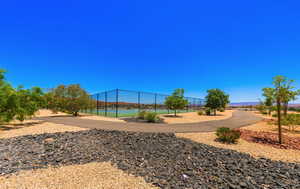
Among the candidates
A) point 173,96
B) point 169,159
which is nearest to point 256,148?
point 169,159

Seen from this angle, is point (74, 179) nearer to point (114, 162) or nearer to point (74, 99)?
point (114, 162)

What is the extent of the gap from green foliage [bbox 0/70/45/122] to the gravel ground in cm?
348

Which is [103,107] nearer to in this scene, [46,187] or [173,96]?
[173,96]

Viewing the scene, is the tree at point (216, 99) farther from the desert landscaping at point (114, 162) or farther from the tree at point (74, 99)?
the tree at point (74, 99)

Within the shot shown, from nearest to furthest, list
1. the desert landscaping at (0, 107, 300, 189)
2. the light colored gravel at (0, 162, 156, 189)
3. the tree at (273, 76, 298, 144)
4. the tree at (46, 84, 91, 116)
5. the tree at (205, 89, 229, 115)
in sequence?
the light colored gravel at (0, 162, 156, 189), the desert landscaping at (0, 107, 300, 189), the tree at (273, 76, 298, 144), the tree at (46, 84, 91, 116), the tree at (205, 89, 229, 115)

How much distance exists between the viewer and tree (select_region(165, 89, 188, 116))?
17.1 meters

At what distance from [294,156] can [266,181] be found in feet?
8.97

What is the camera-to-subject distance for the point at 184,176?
118 inches

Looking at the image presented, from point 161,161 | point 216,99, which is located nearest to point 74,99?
point 161,161

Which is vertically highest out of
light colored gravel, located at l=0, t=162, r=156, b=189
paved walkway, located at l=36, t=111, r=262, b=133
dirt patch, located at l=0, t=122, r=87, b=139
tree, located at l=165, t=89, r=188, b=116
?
tree, located at l=165, t=89, r=188, b=116

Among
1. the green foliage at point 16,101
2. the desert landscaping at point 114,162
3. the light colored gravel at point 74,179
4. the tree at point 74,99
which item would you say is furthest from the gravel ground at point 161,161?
the tree at point 74,99

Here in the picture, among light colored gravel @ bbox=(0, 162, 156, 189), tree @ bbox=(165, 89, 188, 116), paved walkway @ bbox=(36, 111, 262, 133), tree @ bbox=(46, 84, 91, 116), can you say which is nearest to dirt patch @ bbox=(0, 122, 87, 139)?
paved walkway @ bbox=(36, 111, 262, 133)

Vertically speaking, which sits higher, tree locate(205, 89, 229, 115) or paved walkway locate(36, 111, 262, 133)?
tree locate(205, 89, 229, 115)

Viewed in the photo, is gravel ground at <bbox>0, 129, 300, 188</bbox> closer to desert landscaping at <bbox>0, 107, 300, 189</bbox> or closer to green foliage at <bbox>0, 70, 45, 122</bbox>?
desert landscaping at <bbox>0, 107, 300, 189</bbox>
